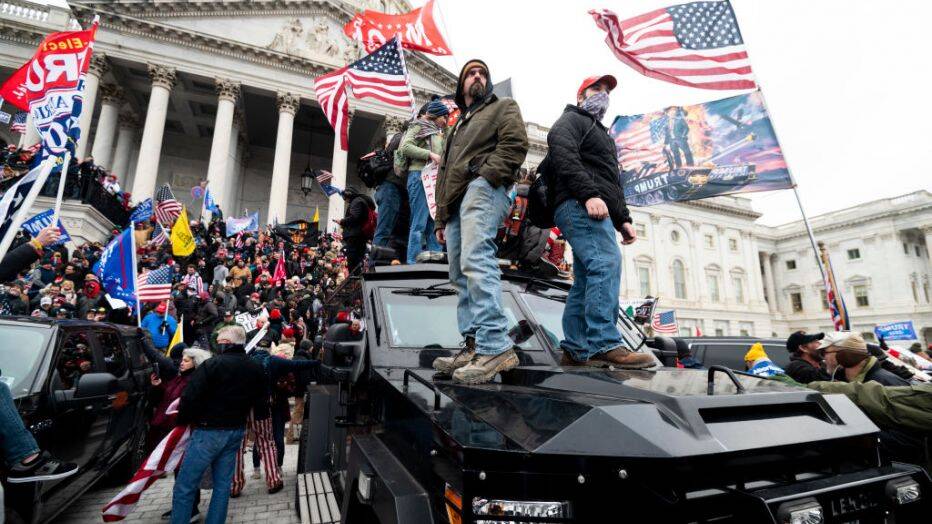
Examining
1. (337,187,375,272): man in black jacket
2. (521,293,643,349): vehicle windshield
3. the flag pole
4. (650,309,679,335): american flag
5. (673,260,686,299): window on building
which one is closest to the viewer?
(521,293,643,349): vehicle windshield

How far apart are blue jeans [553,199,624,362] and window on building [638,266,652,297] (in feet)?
148

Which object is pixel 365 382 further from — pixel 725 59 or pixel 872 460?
pixel 725 59

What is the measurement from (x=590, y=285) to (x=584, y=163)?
828mm

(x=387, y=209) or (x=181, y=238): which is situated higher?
(x=181, y=238)

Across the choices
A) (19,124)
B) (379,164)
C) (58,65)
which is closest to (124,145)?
(19,124)

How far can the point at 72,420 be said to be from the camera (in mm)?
4023

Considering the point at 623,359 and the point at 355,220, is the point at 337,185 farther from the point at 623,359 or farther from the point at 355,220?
the point at 623,359

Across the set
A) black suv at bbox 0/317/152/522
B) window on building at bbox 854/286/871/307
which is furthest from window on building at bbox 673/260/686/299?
black suv at bbox 0/317/152/522

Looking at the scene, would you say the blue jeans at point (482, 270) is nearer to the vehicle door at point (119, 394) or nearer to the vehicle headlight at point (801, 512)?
the vehicle headlight at point (801, 512)

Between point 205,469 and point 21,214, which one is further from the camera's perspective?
point 21,214

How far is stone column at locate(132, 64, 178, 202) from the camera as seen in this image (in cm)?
2264

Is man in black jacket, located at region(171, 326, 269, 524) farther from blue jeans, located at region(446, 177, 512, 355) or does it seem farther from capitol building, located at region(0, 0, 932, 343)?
capitol building, located at region(0, 0, 932, 343)

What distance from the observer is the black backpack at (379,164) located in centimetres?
629

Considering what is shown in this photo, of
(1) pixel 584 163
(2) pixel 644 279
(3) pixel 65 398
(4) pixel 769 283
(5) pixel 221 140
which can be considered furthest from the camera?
(4) pixel 769 283
